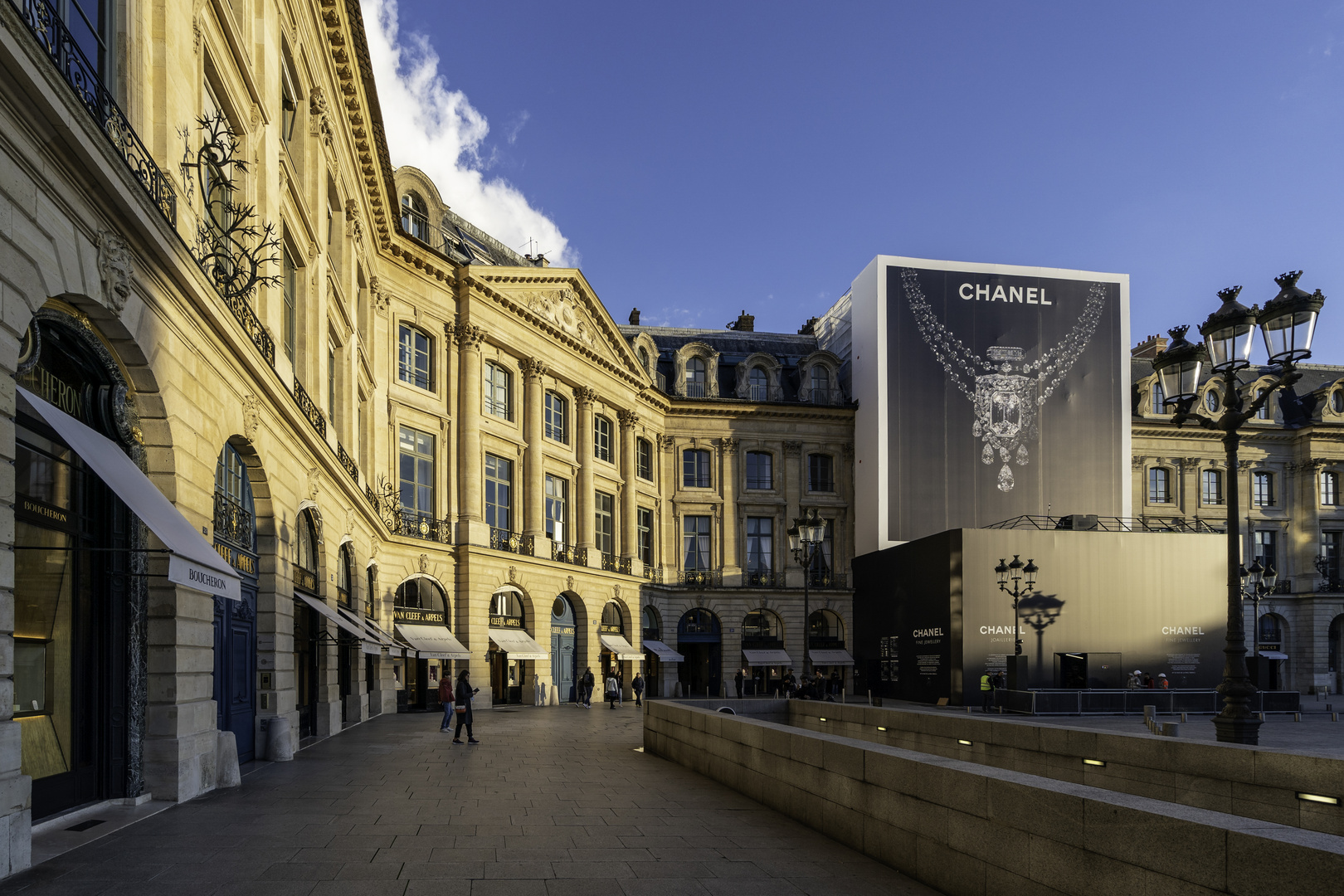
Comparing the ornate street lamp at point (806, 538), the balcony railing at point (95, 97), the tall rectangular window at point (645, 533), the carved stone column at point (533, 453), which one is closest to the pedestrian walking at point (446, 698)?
the ornate street lamp at point (806, 538)

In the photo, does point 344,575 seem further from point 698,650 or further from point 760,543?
point 760,543

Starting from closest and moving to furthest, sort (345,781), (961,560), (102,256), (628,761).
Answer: (102,256) < (345,781) < (628,761) < (961,560)

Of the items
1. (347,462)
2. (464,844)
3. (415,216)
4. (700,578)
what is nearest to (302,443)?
(347,462)

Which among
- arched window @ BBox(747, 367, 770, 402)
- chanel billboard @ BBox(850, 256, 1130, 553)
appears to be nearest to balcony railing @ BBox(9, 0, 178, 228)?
chanel billboard @ BBox(850, 256, 1130, 553)

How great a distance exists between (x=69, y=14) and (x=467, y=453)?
3002 centimetres

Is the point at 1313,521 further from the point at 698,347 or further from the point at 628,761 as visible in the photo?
the point at 628,761

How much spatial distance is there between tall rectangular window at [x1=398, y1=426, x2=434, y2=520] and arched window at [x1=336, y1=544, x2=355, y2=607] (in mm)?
9384

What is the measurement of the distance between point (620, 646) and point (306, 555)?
2846 cm

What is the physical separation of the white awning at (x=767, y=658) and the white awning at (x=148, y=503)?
46.9 metres

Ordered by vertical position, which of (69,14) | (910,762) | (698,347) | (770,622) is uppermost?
(698,347)

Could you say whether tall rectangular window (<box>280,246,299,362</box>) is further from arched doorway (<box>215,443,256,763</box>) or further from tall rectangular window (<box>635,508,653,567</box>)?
tall rectangular window (<box>635,508,653,567</box>)

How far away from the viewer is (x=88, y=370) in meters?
11.6

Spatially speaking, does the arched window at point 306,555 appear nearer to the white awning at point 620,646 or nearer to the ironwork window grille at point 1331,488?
the white awning at point 620,646

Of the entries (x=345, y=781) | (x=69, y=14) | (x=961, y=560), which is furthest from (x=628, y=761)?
(x=961, y=560)
